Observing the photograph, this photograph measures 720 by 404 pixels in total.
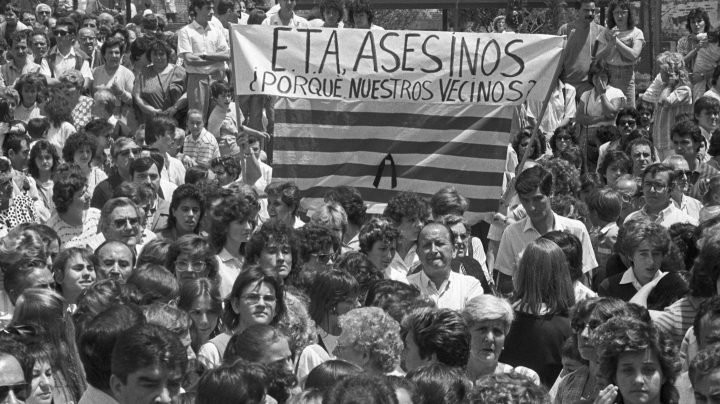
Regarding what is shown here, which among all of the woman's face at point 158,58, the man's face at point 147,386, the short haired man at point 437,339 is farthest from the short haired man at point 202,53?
the man's face at point 147,386

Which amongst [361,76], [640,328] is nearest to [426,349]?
[640,328]

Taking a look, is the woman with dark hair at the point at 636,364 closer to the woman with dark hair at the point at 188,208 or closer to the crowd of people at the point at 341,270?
the crowd of people at the point at 341,270

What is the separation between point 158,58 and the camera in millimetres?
16484

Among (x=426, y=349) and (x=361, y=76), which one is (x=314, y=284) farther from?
(x=361, y=76)

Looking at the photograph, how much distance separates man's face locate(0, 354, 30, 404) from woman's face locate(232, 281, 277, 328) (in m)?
1.96

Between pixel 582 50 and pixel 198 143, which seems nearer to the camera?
pixel 198 143

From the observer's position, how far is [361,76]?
11.6m

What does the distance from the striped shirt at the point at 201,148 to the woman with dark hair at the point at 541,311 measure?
6.83 meters

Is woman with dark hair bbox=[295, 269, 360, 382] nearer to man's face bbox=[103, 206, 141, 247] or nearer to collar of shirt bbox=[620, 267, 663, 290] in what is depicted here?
collar of shirt bbox=[620, 267, 663, 290]

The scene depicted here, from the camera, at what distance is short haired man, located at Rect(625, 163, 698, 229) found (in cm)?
1035

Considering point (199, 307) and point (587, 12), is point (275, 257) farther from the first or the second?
point (587, 12)

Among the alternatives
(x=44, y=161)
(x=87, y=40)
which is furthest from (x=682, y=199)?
(x=87, y=40)

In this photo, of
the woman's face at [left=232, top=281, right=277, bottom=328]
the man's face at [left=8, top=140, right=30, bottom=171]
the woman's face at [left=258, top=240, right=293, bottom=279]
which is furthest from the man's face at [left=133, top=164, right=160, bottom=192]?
the woman's face at [left=232, top=281, right=277, bottom=328]

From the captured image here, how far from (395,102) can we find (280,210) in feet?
4.89
